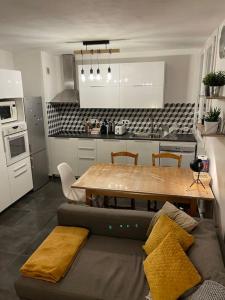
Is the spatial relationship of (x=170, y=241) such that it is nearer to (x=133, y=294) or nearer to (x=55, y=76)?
(x=133, y=294)

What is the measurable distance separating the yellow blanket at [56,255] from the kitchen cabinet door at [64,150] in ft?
8.15

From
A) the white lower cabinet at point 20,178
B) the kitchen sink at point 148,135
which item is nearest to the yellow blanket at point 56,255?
the white lower cabinet at point 20,178

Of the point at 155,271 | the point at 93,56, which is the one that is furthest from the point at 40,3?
the point at 93,56

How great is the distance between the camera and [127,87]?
445 cm

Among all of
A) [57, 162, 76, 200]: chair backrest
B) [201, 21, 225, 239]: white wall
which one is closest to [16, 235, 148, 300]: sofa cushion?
[201, 21, 225, 239]: white wall

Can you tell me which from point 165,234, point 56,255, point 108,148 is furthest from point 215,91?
point 108,148

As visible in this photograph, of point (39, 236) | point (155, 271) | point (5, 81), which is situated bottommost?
point (39, 236)

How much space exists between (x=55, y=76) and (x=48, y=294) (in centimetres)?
410

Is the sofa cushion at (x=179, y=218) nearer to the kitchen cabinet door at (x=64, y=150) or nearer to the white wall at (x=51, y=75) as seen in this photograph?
the kitchen cabinet door at (x=64, y=150)

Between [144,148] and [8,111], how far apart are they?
2.41 metres

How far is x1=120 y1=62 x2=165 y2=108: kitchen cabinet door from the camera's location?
4.27m

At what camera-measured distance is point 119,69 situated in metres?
4.41

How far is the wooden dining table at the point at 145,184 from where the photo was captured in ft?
8.11

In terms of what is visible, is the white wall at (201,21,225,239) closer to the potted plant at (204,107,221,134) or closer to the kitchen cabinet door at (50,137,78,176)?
the potted plant at (204,107,221,134)
